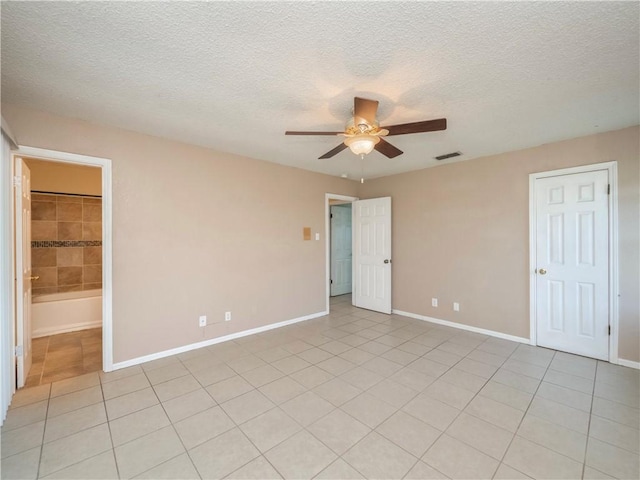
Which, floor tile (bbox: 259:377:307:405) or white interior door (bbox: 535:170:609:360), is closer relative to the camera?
floor tile (bbox: 259:377:307:405)

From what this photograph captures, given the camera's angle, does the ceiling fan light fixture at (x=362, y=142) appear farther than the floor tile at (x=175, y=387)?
No

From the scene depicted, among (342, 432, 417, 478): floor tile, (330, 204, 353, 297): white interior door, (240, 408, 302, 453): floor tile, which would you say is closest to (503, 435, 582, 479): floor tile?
(342, 432, 417, 478): floor tile

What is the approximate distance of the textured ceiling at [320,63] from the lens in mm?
1409

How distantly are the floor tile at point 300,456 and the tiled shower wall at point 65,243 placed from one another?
4649 millimetres

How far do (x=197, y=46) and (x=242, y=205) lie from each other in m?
2.27

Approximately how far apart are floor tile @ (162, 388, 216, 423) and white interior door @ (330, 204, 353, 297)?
4.09 metres

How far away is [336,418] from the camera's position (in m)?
2.08

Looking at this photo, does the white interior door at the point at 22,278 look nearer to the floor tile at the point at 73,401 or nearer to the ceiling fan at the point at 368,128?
the floor tile at the point at 73,401

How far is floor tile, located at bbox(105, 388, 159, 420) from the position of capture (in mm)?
2164

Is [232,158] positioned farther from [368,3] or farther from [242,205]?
[368,3]

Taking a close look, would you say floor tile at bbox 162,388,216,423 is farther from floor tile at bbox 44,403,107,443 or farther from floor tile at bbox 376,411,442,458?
floor tile at bbox 376,411,442,458

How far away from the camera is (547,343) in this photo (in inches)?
133

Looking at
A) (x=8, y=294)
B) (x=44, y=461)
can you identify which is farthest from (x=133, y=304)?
(x=44, y=461)

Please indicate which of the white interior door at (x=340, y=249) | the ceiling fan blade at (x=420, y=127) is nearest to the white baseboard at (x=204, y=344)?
the white interior door at (x=340, y=249)
